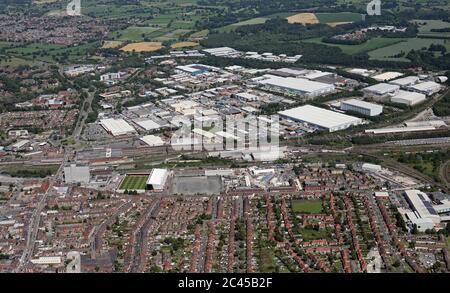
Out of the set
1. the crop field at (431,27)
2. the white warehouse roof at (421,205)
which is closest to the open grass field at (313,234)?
the white warehouse roof at (421,205)

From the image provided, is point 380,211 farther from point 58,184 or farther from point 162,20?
point 162,20

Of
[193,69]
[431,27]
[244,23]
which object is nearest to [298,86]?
[193,69]

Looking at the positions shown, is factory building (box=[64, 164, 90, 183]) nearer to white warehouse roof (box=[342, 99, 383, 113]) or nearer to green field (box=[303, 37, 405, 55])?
white warehouse roof (box=[342, 99, 383, 113])

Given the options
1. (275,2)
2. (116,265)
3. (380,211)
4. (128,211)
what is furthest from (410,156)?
(275,2)

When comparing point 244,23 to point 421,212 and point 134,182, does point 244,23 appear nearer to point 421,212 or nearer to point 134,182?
point 134,182

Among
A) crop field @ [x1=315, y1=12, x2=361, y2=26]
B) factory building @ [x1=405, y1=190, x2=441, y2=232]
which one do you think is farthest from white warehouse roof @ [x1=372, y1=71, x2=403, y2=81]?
crop field @ [x1=315, y1=12, x2=361, y2=26]

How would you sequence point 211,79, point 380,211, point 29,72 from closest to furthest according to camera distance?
point 380,211
point 211,79
point 29,72
